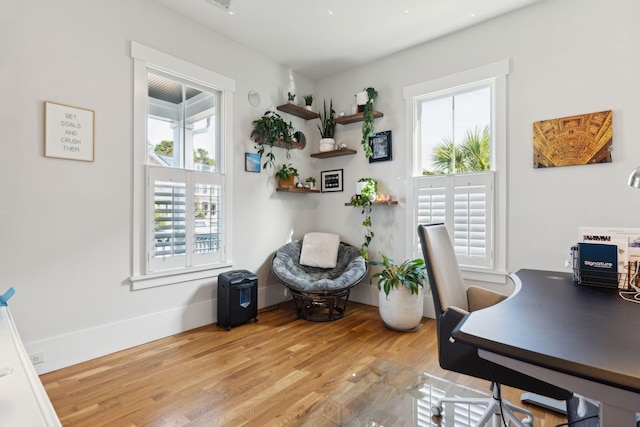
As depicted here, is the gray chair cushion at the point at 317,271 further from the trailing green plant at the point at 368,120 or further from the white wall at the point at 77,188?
the trailing green plant at the point at 368,120

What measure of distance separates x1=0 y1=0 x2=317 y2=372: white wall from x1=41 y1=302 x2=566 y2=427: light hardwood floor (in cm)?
27

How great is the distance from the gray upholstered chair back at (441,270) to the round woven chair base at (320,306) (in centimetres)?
157

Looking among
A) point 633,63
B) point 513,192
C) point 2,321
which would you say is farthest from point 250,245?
point 633,63

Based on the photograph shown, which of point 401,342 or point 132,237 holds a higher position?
point 132,237

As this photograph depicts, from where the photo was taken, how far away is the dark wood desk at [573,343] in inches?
26.7

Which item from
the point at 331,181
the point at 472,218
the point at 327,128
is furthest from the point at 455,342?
the point at 327,128

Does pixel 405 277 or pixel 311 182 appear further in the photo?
pixel 311 182

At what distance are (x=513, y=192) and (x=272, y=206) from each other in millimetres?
2553

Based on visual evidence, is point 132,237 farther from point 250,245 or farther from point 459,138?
point 459,138

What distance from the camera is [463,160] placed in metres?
3.21

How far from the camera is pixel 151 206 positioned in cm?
272

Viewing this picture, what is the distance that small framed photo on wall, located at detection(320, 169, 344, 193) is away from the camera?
410 cm

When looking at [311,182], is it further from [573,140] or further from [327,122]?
[573,140]

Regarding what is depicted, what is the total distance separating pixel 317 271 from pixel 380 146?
1690mm
